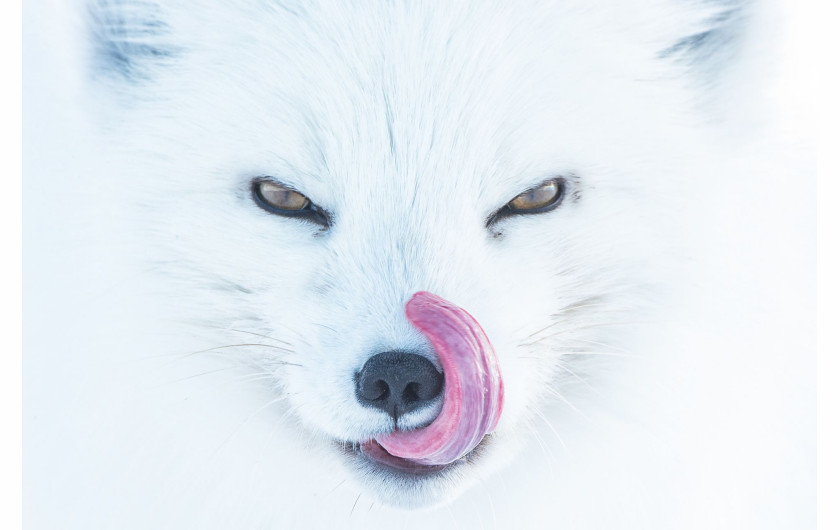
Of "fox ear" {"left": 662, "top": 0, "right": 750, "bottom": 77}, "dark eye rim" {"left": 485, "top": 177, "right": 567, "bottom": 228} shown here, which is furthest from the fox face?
"fox ear" {"left": 662, "top": 0, "right": 750, "bottom": 77}

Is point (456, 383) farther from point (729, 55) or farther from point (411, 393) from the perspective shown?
point (729, 55)

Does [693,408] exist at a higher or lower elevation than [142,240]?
lower

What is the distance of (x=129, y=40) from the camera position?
180cm

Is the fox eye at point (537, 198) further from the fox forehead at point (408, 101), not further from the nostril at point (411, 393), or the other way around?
the nostril at point (411, 393)

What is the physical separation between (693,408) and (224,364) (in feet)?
3.24

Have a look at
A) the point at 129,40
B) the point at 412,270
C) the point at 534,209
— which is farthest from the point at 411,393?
the point at 129,40

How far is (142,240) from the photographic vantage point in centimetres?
175

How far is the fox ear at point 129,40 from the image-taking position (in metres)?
1.78

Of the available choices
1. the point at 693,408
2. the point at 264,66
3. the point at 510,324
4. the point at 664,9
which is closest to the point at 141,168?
the point at 264,66

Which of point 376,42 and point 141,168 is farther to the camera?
point 141,168

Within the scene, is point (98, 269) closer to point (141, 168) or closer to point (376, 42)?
point (141, 168)

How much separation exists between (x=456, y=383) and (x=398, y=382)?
9 centimetres

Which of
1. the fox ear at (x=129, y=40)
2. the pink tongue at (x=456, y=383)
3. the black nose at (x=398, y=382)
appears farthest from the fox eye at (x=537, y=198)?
the fox ear at (x=129, y=40)

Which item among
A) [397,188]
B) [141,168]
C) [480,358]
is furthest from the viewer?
[141,168]
